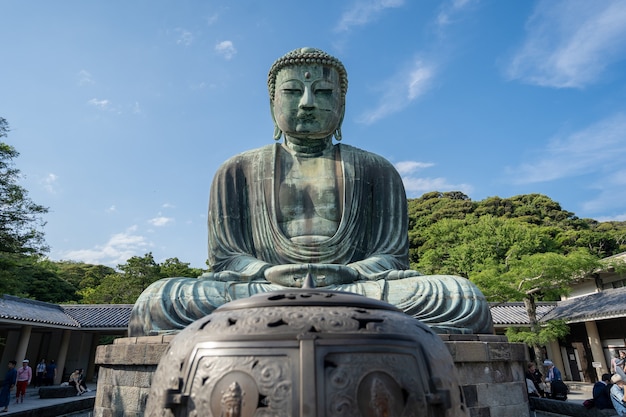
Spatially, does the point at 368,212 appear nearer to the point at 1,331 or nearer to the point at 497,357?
the point at 497,357

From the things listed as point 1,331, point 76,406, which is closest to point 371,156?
point 76,406

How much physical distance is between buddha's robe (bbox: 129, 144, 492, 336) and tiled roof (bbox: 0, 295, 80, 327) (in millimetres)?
11507

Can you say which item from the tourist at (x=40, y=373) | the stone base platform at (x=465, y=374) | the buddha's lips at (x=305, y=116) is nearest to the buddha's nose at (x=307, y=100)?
the buddha's lips at (x=305, y=116)

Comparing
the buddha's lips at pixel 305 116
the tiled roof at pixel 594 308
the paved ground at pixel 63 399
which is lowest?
the paved ground at pixel 63 399

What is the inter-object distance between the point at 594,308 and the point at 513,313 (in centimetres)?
405

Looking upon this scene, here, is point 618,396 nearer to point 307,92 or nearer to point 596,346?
point 307,92

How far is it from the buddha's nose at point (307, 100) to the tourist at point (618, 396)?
6702mm

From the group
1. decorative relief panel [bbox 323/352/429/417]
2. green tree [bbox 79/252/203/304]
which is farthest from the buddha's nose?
green tree [bbox 79/252/203/304]

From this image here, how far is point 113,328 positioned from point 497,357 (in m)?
18.1

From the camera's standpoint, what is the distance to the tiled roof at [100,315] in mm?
19008

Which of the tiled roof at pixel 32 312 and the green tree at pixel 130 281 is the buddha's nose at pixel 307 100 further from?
the green tree at pixel 130 281

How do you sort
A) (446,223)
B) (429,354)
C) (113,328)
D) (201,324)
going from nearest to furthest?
(429,354) < (201,324) < (113,328) < (446,223)

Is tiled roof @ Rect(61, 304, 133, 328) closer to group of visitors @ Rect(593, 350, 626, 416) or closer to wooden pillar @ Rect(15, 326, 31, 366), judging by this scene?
wooden pillar @ Rect(15, 326, 31, 366)

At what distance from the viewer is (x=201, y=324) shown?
211 cm
